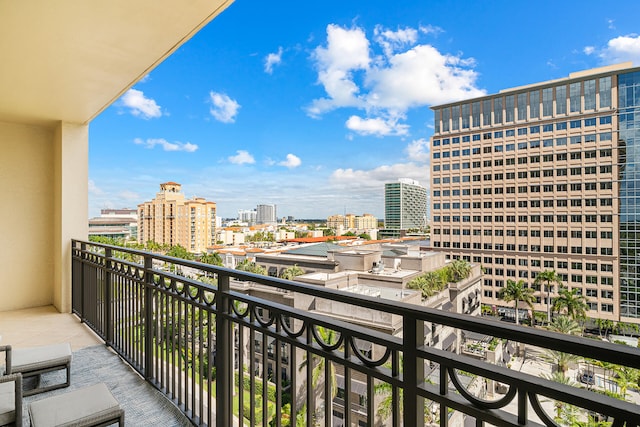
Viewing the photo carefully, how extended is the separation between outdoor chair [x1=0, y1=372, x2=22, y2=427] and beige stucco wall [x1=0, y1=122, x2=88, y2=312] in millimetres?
2857

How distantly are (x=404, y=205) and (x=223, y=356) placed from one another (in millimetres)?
15099

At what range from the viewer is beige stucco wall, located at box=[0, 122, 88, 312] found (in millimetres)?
4121

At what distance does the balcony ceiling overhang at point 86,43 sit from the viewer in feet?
6.32

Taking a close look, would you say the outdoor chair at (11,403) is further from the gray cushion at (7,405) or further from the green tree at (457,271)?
the green tree at (457,271)

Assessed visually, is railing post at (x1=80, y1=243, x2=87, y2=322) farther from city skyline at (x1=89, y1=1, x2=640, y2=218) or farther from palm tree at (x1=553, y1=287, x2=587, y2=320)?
palm tree at (x1=553, y1=287, x2=587, y2=320)

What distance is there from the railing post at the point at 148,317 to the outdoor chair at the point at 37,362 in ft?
1.73

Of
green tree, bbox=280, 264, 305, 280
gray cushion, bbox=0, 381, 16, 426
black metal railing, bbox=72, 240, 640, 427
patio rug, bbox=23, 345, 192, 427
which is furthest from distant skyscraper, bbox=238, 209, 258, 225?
gray cushion, bbox=0, 381, 16, 426

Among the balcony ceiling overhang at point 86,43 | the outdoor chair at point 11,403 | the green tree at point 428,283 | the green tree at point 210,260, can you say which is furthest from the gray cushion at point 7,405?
the green tree at point 428,283

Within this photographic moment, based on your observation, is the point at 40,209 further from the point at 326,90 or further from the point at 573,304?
the point at 326,90

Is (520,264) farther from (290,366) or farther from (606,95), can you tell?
(290,366)

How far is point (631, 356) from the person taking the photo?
56cm

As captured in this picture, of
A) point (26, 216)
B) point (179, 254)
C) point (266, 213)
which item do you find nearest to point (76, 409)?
point (179, 254)

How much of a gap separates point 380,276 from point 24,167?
18.7ft

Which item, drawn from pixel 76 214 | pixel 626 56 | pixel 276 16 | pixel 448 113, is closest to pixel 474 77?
pixel 626 56
